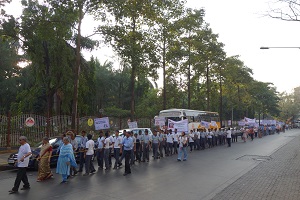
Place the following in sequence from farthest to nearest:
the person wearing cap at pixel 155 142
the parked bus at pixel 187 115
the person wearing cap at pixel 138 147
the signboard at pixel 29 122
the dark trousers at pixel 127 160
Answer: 1. the parked bus at pixel 187 115
2. the signboard at pixel 29 122
3. the person wearing cap at pixel 155 142
4. the person wearing cap at pixel 138 147
5. the dark trousers at pixel 127 160

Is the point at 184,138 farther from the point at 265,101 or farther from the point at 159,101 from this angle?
the point at 265,101

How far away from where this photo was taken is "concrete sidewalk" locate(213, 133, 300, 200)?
8.82 m

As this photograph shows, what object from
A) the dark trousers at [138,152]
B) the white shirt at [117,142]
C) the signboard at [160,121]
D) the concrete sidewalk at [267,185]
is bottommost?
the concrete sidewalk at [267,185]

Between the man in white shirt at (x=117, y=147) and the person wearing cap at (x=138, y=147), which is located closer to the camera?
the man in white shirt at (x=117, y=147)

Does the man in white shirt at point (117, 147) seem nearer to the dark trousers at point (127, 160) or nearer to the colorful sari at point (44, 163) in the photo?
the dark trousers at point (127, 160)

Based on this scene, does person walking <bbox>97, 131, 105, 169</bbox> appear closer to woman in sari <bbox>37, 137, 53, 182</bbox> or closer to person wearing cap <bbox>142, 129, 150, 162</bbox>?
woman in sari <bbox>37, 137, 53, 182</bbox>

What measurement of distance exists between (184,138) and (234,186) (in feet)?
21.5

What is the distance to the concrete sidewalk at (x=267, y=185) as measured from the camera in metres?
8.82

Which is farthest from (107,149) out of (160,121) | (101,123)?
(160,121)

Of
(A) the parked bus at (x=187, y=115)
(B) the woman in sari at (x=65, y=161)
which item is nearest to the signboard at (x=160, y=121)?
(A) the parked bus at (x=187, y=115)

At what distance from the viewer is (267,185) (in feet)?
33.9

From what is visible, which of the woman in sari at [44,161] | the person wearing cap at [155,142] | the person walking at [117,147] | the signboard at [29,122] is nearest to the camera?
the woman in sari at [44,161]

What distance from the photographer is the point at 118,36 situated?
1889cm

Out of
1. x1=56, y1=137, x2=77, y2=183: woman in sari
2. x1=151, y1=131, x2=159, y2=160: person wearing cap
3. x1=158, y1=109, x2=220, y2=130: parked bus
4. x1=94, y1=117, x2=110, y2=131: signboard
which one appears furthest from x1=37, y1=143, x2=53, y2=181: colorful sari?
x1=158, y1=109, x2=220, y2=130: parked bus
